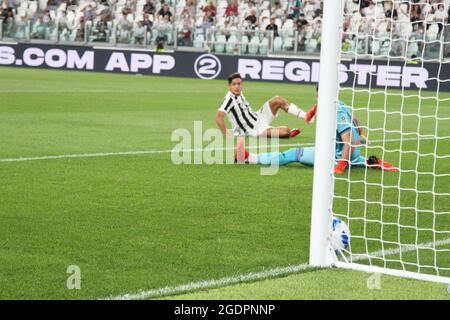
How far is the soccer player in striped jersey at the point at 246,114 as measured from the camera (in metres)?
13.0

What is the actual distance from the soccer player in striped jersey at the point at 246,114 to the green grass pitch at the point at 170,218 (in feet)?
1.48

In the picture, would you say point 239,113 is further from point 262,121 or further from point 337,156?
point 337,156

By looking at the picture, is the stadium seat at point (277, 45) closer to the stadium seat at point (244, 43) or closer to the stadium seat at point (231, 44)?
the stadium seat at point (244, 43)

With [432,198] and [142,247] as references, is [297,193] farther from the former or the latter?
[142,247]

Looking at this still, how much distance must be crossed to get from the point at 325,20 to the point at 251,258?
61.3 inches

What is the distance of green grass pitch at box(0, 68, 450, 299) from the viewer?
541cm

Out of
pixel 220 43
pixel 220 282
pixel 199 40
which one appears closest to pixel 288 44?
pixel 220 43

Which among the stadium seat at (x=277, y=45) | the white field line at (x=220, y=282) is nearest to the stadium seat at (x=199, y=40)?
the stadium seat at (x=277, y=45)

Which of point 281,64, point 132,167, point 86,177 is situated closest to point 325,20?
point 86,177

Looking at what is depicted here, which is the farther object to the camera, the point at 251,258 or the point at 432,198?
the point at 432,198

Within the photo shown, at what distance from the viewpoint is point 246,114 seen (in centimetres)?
1346

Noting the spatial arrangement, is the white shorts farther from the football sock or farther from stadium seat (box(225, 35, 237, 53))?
stadium seat (box(225, 35, 237, 53))

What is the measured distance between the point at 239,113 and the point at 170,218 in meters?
6.14

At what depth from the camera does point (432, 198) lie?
8766 millimetres
